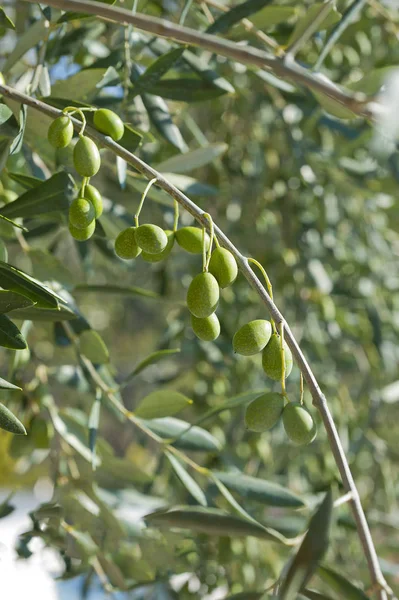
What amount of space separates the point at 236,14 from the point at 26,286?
13.2 inches

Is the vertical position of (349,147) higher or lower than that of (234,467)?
higher

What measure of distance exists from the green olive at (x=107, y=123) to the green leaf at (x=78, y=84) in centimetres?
11

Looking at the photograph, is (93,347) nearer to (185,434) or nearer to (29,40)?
(185,434)

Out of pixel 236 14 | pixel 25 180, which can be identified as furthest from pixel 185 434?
pixel 236 14

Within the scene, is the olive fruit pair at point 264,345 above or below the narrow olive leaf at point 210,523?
above

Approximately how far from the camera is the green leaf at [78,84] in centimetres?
54

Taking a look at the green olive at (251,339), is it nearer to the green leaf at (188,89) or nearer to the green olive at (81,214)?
the green olive at (81,214)

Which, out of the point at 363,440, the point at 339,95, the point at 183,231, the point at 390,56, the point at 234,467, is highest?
the point at 339,95

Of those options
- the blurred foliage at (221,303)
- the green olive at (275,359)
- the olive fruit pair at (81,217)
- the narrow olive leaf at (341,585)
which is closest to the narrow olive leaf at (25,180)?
the blurred foliage at (221,303)

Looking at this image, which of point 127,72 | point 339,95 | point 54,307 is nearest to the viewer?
point 339,95

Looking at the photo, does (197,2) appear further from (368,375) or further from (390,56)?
(368,375)

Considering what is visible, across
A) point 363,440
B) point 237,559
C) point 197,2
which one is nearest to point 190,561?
point 237,559

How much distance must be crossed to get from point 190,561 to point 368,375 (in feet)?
1.50

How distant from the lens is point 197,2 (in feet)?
2.30
